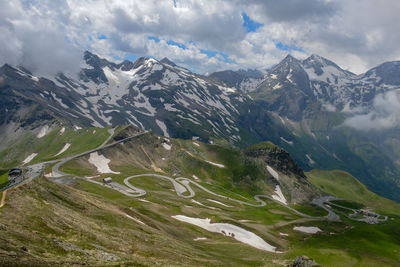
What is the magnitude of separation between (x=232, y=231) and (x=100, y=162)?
95.4m

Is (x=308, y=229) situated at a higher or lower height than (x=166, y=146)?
lower

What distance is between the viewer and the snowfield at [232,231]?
2918 inches

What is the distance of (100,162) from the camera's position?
478 feet

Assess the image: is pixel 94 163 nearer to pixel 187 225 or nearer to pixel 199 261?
pixel 187 225

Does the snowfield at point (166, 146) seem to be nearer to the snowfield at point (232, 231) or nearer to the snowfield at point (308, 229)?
the snowfield at point (308, 229)

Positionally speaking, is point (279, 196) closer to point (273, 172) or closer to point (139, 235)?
point (273, 172)

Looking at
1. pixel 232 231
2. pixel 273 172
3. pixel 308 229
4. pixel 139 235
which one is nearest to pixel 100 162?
pixel 232 231

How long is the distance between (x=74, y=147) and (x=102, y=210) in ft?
490

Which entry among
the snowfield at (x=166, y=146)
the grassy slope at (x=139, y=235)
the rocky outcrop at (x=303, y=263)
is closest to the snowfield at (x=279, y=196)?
the grassy slope at (x=139, y=235)

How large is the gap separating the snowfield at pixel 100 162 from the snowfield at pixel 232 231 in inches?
2930

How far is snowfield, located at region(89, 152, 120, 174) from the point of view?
5432 inches

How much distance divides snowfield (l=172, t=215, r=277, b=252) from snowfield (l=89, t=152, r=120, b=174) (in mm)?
74421

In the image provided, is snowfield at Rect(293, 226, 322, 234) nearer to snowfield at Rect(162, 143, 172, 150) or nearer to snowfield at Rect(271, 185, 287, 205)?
snowfield at Rect(271, 185, 287, 205)

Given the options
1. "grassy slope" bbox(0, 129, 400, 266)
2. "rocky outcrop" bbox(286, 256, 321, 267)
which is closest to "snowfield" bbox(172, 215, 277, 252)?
"grassy slope" bbox(0, 129, 400, 266)
